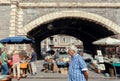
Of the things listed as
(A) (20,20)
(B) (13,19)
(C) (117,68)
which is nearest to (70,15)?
(A) (20,20)

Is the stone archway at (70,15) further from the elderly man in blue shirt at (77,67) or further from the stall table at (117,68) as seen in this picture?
the elderly man in blue shirt at (77,67)

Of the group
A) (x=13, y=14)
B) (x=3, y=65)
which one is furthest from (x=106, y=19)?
(x=3, y=65)

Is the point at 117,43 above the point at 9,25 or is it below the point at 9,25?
below

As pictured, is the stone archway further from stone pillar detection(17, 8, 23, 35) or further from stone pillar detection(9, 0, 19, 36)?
stone pillar detection(9, 0, 19, 36)

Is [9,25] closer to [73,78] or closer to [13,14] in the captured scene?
[13,14]

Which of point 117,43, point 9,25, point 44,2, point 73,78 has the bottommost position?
point 73,78

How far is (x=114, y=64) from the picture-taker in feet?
75.5

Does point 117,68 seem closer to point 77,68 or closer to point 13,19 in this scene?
point 13,19

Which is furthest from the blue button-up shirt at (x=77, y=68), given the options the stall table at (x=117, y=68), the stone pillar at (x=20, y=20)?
the stone pillar at (x=20, y=20)

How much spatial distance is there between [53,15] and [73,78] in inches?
802

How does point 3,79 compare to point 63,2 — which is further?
point 63,2

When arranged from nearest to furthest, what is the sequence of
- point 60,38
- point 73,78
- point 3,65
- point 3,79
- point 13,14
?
point 73,78 < point 3,79 < point 3,65 < point 13,14 < point 60,38

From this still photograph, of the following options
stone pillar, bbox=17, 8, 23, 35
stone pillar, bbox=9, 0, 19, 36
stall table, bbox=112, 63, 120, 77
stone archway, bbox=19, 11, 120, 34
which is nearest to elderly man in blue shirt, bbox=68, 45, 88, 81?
stall table, bbox=112, 63, 120, 77

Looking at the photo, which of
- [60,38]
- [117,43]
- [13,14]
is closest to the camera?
[117,43]
